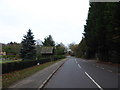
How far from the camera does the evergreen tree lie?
5338 centimetres

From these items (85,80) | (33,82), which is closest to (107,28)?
(85,80)

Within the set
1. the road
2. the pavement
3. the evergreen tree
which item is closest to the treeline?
the road

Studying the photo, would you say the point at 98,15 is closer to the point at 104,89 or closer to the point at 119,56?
the point at 119,56

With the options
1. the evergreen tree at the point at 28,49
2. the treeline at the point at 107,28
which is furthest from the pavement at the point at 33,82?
the evergreen tree at the point at 28,49

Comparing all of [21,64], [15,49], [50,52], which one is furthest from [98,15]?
[15,49]

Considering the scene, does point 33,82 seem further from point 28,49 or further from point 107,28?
point 28,49

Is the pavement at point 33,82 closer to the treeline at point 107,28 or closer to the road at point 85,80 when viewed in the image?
the road at point 85,80

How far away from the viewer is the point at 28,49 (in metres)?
54.5

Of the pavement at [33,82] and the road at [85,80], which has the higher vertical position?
the pavement at [33,82]

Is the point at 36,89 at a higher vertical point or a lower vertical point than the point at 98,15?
lower

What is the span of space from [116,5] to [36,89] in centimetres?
2236

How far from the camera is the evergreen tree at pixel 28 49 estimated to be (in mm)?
53375

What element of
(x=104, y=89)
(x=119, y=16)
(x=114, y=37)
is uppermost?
(x=119, y=16)

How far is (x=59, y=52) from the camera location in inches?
5271
